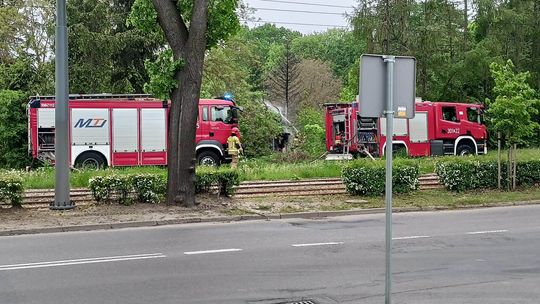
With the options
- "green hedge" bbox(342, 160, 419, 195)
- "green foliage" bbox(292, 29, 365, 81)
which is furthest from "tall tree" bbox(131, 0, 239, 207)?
"green foliage" bbox(292, 29, 365, 81)

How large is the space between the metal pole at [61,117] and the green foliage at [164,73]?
2061 millimetres

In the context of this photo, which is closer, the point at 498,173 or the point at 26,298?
the point at 26,298

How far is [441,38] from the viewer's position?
34125mm

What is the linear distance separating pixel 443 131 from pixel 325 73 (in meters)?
37.9

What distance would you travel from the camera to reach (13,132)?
27.0 meters

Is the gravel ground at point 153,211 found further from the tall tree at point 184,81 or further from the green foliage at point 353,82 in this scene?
the green foliage at point 353,82

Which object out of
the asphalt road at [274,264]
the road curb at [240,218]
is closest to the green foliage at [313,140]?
the road curb at [240,218]

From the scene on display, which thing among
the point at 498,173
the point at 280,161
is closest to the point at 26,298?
the point at 498,173

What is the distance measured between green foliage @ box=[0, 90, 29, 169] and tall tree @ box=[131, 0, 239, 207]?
14.4m

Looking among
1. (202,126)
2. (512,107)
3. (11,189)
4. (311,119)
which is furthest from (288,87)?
(11,189)

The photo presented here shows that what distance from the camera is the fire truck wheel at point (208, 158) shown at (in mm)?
24766

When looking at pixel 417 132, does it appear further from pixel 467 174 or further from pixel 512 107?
Result: pixel 512 107

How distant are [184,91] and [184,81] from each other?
0.83 ft

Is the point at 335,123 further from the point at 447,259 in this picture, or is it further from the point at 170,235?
the point at 447,259
